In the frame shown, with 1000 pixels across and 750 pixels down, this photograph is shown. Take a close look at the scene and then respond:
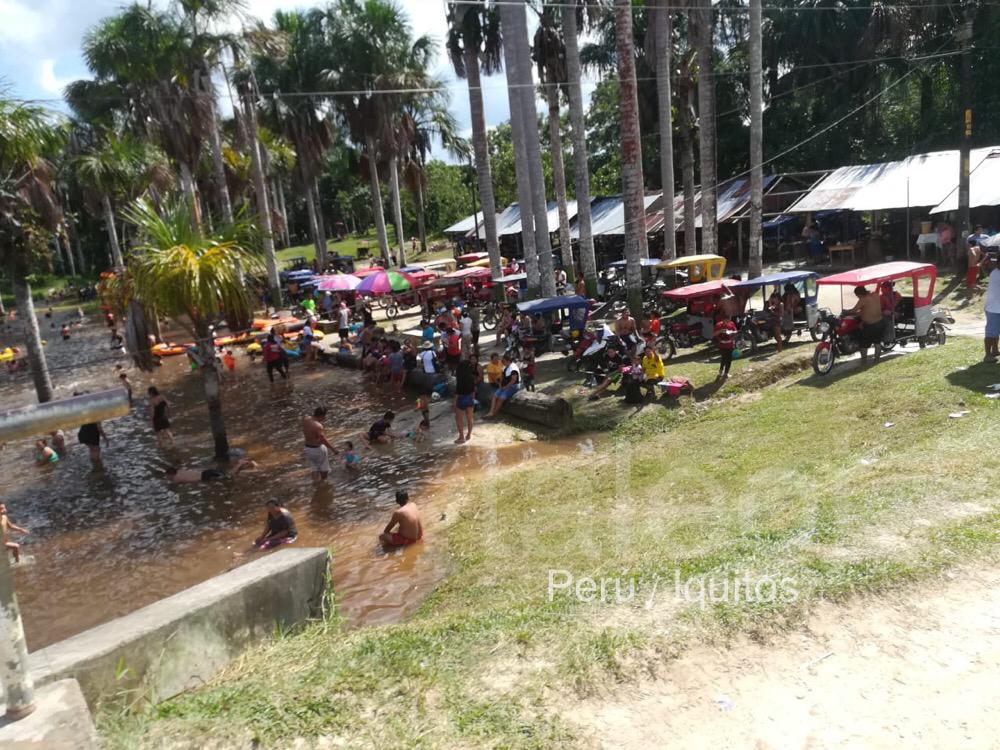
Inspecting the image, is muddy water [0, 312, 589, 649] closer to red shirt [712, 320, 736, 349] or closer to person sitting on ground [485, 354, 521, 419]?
person sitting on ground [485, 354, 521, 419]

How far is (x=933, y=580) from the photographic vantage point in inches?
208

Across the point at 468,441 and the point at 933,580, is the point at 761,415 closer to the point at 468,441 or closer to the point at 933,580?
the point at 468,441

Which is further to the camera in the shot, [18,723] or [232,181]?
[232,181]

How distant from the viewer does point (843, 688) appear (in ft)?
14.6

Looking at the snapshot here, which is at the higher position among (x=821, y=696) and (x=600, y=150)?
(x=600, y=150)

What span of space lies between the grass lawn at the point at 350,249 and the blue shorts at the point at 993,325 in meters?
43.5

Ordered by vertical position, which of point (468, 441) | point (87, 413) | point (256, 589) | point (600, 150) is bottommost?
point (468, 441)

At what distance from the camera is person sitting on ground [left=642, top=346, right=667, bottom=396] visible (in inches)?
519

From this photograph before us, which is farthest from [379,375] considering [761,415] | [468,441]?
[761,415]

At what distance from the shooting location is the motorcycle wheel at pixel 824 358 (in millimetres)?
12758

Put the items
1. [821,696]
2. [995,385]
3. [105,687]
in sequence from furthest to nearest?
[995,385], [105,687], [821,696]

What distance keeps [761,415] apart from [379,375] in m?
10.9

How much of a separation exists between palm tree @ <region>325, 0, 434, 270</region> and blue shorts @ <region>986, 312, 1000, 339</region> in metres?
30.2

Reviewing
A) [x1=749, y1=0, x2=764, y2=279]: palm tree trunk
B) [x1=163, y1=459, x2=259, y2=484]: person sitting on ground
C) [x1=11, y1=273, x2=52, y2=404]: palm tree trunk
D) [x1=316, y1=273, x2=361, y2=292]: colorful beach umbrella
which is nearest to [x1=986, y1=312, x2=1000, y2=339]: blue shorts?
[x1=749, y1=0, x2=764, y2=279]: palm tree trunk
